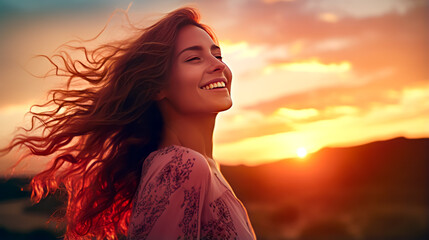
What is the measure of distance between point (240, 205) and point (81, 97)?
1886 mm

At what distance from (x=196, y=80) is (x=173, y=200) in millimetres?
1206

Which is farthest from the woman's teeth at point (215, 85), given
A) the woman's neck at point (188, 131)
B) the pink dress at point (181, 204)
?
the pink dress at point (181, 204)

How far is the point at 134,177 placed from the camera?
437 cm

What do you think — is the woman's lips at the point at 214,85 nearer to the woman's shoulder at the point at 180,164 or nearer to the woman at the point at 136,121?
the woman at the point at 136,121

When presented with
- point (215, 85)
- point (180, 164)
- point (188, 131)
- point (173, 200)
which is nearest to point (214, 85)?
point (215, 85)

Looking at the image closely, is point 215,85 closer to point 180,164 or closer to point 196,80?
point 196,80

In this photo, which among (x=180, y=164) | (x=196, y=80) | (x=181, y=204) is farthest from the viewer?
(x=196, y=80)

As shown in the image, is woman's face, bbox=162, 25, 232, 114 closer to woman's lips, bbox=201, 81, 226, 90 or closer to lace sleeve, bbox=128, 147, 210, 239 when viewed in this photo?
woman's lips, bbox=201, 81, 226, 90

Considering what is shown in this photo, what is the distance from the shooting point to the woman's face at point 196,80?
406 cm

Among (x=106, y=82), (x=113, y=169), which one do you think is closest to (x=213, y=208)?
(x=113, y=169)

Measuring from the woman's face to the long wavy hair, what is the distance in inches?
4.0

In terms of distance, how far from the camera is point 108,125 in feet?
13.8

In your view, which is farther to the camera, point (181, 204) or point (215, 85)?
point (215, 85)

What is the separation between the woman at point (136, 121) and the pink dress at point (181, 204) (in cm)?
2
